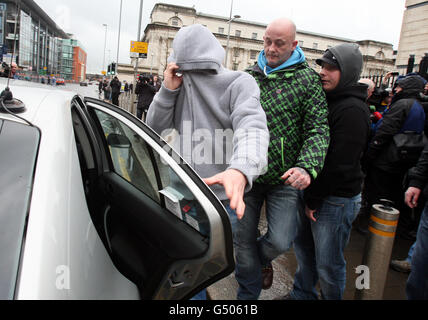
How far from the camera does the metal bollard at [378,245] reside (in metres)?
2.24

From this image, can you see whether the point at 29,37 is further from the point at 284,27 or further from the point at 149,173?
the point at 284,27

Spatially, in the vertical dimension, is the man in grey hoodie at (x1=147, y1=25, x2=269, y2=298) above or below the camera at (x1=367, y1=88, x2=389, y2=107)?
below

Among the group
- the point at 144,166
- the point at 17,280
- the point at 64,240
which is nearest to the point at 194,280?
the point at 64,240

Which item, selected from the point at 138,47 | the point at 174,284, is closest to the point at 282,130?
the point at 174,284

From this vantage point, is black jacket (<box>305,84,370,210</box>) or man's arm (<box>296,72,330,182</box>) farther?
black jacket (<box>305,84,370,210</box>)

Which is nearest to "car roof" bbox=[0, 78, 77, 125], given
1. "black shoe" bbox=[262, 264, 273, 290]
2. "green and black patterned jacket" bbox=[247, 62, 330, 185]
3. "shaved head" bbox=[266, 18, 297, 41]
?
"green and black patterned jacket" bbox=[247, 62, 330, 185]

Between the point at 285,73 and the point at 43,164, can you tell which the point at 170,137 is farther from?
the point at 43,164

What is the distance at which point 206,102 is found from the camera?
1.86 meters

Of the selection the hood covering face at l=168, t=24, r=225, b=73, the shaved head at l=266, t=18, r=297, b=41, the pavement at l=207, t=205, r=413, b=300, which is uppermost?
the shaved head at l=266, t=18, r=297, b=41

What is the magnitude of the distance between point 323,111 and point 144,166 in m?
1.23

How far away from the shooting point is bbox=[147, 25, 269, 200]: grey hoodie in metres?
1.78

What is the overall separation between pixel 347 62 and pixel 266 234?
1304 millimetres

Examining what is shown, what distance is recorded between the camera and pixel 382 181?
427 cm

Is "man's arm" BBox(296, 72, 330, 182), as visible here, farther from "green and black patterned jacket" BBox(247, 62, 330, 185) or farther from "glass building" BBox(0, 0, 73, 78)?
"glass building" BBox(0, 0, 73, 78)
